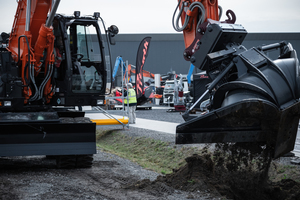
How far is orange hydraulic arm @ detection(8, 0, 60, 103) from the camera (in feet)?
22.9

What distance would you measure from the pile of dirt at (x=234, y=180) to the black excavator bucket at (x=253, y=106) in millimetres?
558

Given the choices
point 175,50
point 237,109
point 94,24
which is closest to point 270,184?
point 237,109

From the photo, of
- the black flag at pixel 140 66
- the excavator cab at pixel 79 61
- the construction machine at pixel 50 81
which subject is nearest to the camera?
the construction machine at pixel 50 81

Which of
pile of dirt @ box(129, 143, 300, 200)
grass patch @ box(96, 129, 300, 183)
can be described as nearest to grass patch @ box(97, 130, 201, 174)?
grass patch @ box(96, 129, 300, 183)

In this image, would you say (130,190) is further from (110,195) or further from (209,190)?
(209,190)

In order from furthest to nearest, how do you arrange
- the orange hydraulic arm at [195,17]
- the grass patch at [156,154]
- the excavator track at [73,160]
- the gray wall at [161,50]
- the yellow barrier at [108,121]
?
the gray wall at [161,50], the yellow barrier at [108,121], the excavator track at [73,160], the grass patch at [156,154], the orange hydraulic arm at [195,17]

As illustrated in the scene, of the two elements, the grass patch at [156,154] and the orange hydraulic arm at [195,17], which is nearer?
the orange hydraulic arm at [195,17]

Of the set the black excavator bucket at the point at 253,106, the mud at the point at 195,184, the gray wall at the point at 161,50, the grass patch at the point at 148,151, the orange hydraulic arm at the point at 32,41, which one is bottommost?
the grass patch at the point at 148,151

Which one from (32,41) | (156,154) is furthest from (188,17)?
(156,154)

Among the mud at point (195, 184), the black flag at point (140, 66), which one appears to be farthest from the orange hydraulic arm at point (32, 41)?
the black flag at point (140, 66)

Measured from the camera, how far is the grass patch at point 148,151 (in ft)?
27.7

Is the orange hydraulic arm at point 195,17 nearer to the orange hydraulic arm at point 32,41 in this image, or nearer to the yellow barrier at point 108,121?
the orange hydraulic arm at point 32,41

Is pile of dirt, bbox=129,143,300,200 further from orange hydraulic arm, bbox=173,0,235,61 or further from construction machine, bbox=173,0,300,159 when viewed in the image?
orange hydraulic arm, bbox=173,0,235,61

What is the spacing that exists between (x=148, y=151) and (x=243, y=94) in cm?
583
